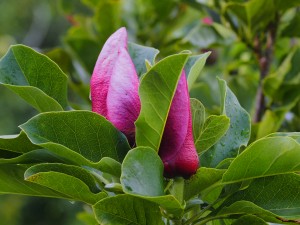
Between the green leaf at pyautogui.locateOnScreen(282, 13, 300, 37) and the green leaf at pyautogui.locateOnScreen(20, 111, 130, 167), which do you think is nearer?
the green leaf at pyautogui.locateOnScreen(20, 111, 130, 167)

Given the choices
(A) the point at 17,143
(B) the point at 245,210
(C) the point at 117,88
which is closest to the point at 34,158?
(A) the point at 17,143

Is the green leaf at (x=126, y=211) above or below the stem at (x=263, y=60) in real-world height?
above

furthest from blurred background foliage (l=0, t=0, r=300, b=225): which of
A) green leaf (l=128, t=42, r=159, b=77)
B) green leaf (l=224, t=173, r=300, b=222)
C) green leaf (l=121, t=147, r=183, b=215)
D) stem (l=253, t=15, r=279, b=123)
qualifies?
green leaf (l=121, t=147, r=183, b=215)

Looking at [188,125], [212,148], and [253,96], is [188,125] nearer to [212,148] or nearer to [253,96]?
[212,148]

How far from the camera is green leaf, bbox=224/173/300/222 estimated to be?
0.82 m

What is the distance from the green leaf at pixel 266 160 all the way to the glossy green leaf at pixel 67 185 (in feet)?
0.50

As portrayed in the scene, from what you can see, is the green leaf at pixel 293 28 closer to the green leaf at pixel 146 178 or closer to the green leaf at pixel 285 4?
the green leaf at pixel 285 4

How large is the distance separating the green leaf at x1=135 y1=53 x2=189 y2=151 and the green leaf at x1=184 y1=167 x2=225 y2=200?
0.19 ft

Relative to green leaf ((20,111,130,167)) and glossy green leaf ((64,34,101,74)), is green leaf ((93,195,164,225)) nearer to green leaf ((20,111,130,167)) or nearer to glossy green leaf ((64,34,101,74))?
green leaf ((20,111,130,167))

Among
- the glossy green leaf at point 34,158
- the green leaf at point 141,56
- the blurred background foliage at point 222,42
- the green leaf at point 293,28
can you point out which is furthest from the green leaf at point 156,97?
the green leaf at point 293,28

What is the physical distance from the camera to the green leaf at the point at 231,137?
35.6 inches

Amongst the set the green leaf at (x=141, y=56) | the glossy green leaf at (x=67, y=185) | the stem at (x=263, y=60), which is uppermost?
the green leaf at (x=141, y=56)

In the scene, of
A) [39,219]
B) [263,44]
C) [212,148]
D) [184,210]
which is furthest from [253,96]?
[39,219]

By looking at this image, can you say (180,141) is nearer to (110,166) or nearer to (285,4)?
(110,166)
